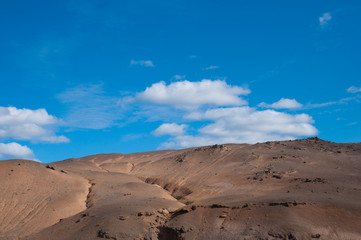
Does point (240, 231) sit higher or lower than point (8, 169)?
lower

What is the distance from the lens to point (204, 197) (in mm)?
17469

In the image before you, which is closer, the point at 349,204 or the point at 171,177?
the point at 349,204

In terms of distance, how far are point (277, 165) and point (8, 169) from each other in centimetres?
1604

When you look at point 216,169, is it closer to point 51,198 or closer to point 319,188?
point 319,188

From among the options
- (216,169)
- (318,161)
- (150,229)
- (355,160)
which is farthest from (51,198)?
(355,160)

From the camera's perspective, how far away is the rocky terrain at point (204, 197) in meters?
10.4

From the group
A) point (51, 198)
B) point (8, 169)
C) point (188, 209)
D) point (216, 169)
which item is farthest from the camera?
point (216, 169)

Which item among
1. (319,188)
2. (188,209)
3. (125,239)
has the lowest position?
(125,239)

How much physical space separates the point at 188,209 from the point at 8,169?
1256 cm

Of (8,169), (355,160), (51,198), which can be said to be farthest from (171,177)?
(355,160)

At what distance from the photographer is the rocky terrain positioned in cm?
1044

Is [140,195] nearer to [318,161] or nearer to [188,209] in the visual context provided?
[188,209]

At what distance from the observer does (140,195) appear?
17.1m

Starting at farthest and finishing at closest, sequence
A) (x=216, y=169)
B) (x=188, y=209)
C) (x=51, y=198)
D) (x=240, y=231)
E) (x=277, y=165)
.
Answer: (x=216, y=169), (x=277, y=165), (x=51, y=198), (x=188, y=209), (x=240, y=231)
